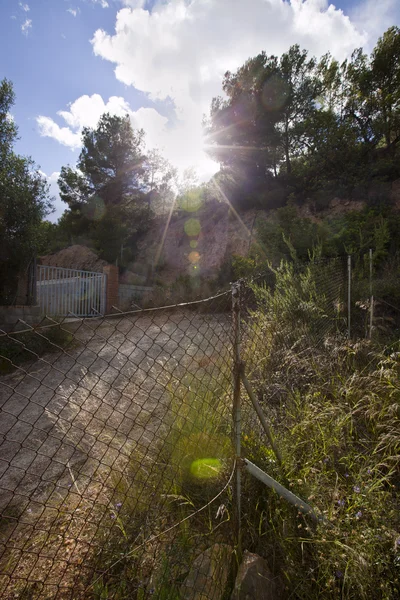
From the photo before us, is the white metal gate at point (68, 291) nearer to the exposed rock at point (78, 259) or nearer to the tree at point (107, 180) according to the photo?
the exposed rock at point (78, 259)

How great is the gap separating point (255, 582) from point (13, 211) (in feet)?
30.1

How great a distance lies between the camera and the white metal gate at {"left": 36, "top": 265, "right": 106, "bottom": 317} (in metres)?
9.15

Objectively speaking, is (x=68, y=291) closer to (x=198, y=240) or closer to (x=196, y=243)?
(x=196, y=243)

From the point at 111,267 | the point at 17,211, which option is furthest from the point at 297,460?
the point at 111,267

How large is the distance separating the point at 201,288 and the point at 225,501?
368 inches

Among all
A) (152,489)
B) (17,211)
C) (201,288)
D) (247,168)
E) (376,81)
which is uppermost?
(376,81)

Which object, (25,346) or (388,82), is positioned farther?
(388,82)

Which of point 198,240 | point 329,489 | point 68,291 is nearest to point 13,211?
point 68,291

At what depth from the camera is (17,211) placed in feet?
26.4

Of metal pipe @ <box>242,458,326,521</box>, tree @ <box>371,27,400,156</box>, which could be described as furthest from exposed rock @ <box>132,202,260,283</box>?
metal pipe @ <box>242,458,326,521</box>

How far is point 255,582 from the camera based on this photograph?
4.45ft

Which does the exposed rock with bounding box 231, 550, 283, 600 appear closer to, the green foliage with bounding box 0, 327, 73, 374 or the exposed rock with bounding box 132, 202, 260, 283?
the green foliage with bounding box 0, 327, 73, 374

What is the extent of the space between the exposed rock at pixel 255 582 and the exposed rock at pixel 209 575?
85 mm

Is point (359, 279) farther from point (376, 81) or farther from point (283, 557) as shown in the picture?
point (376, 81)
